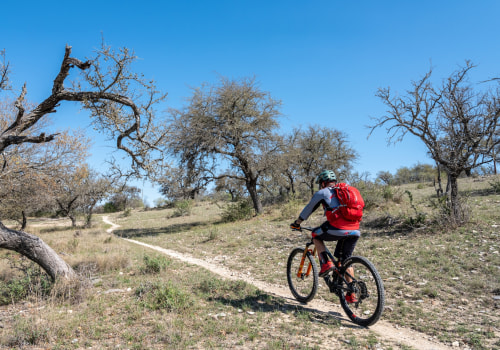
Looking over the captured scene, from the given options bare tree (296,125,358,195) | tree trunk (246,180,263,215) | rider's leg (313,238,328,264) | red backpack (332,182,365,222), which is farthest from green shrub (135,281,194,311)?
bare tree (296,125,358,195)

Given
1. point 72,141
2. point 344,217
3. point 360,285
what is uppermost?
point 72,141

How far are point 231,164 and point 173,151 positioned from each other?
420 cm

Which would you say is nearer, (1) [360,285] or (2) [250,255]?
(1) [360,285]

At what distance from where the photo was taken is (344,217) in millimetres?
4949

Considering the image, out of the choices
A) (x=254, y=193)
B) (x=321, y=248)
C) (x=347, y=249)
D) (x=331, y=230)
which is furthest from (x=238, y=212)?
(x=331, y=230)

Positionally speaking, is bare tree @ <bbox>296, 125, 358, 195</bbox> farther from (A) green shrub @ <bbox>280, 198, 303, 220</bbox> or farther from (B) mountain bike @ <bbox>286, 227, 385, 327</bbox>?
(B) mountain bike @ <bbox>286, 227, 385, 327</bbox>

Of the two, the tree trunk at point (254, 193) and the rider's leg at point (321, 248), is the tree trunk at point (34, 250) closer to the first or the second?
the rider's leg at point (321, 248)

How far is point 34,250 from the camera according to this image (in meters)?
6.86

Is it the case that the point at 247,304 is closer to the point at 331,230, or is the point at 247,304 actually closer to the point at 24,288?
the point at 331,230

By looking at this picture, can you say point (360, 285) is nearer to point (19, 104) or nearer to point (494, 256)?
point (494, 256)

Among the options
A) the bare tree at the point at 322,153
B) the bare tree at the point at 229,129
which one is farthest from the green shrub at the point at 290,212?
the bare tree at the point at 322,153

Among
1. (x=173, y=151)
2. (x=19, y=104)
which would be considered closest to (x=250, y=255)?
(x=19, y=104)

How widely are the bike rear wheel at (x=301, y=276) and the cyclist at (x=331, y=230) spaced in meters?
0.59

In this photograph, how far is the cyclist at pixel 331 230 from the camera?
16.4 ft
